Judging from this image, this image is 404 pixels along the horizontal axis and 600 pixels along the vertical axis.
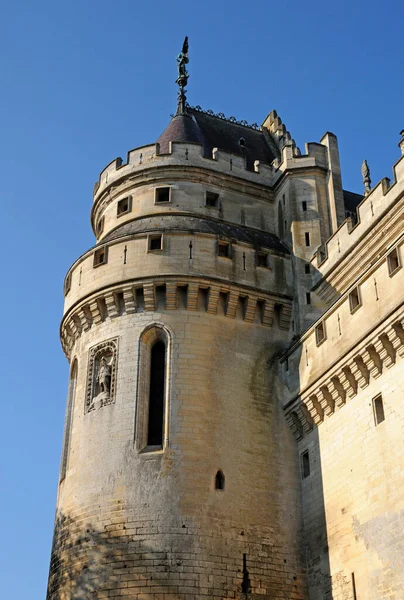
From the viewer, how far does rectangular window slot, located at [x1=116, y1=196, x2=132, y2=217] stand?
→ 2639 cm

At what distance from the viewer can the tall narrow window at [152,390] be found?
2123 cm

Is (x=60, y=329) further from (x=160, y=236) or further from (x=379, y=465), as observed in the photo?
(x=379, y=465)

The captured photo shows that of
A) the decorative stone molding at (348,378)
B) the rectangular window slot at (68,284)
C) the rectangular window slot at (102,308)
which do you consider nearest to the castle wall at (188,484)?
the rectangular window slot at (102,308)

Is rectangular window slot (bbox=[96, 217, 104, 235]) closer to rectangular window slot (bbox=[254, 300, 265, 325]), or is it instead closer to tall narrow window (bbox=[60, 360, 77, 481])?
tall narrow window (bbox=[60, 360, 77, 481])

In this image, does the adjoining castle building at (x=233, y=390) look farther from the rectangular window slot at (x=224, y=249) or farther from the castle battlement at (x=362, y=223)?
the rectangular window slot at (x=224, y=249)

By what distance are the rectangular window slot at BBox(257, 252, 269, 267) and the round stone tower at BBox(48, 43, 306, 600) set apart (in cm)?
6

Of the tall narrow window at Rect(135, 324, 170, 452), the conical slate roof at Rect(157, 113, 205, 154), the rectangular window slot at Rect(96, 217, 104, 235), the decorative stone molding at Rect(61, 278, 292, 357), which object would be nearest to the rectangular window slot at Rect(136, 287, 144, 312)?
the decorative stone molding at Rect(61, 278, 292, 357)

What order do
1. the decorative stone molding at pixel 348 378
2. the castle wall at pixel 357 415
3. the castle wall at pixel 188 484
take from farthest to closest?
the castle wall at pixel 188 484
the decorative stone molding at pixel 348 378
the castle wall at pixel 357 415

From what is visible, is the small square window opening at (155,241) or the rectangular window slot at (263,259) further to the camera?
the rectangular window slot at (263,259)

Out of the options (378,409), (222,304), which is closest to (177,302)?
(222,304)

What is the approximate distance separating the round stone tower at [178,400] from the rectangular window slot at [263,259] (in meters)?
0.06

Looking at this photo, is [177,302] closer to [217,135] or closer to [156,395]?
[156,395]

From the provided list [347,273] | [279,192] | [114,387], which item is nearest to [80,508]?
[114,387]

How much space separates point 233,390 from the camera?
22125mm
